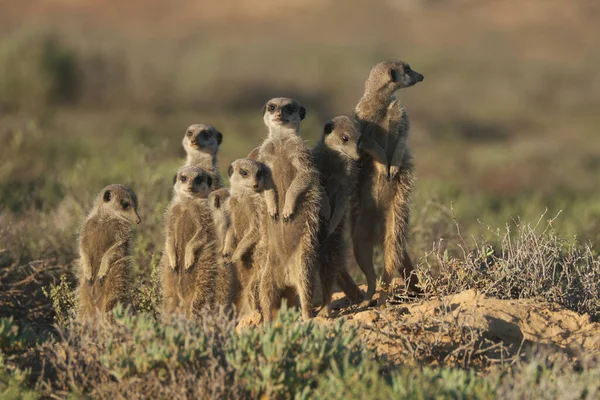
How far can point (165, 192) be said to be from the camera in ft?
34.4

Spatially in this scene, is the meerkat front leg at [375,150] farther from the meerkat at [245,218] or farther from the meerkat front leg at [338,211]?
the meerkat at [245,218]

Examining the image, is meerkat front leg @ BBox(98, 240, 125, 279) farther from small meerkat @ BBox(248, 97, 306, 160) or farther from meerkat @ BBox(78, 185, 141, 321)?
small meerkat @ BBox(248, 97, 306, 160)

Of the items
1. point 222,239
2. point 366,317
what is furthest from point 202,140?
point 366,317

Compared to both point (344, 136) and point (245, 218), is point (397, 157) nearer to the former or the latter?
point (344, 136)

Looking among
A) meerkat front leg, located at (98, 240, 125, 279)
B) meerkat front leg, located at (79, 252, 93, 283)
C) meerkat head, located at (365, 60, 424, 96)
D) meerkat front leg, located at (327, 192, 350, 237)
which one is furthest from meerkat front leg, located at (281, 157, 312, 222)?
meerkat front leg, located at (79, 252, 93, 283)

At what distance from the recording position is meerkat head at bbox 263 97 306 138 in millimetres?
7133

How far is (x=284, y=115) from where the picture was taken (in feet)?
23.5

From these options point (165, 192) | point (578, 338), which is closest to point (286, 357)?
point (578, 338)

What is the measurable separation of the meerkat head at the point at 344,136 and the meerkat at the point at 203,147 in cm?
134

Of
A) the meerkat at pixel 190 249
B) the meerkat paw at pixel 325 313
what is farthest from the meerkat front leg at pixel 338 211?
the meerkat at pixel 190 249

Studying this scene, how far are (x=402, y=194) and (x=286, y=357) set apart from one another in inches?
100

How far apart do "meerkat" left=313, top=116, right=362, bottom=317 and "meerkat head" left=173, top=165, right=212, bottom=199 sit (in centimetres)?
87

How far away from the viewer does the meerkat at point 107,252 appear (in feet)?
23.0

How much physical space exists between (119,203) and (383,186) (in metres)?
1.96
